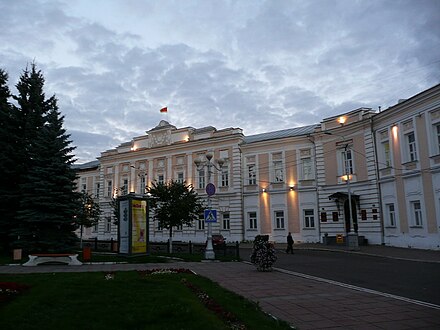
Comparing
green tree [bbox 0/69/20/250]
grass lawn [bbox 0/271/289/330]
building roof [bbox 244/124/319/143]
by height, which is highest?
building roof [bbox 244/124/319/143]

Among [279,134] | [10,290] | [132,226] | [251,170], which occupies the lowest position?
[10,290]

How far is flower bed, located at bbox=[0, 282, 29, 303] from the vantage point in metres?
8.39

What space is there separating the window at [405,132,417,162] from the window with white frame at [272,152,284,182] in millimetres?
13464

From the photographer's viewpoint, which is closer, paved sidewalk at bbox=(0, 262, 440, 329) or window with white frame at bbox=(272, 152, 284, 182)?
paved sidewalk at bbox=(0, 262, 440, 329)

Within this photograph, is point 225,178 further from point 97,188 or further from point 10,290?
point 10,290

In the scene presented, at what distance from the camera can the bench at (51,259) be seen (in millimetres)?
18062

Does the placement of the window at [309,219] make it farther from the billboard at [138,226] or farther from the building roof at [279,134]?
the billboard at [138,226]

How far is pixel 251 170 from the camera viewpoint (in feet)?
135

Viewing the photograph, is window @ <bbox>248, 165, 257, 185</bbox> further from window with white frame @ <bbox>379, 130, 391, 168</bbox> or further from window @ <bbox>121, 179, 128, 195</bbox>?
window @ <bbox>121, 179, 128, 195</bbox>

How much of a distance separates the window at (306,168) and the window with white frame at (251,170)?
535 cm

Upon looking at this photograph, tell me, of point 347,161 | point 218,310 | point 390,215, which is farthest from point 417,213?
point 218,310

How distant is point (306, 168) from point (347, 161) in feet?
15.3

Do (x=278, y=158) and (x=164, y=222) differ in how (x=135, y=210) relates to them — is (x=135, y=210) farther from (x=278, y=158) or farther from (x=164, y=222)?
(x=278, y=158)

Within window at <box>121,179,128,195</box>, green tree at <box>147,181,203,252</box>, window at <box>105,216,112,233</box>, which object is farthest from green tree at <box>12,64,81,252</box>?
window at <box>105,216,112,233</box>
